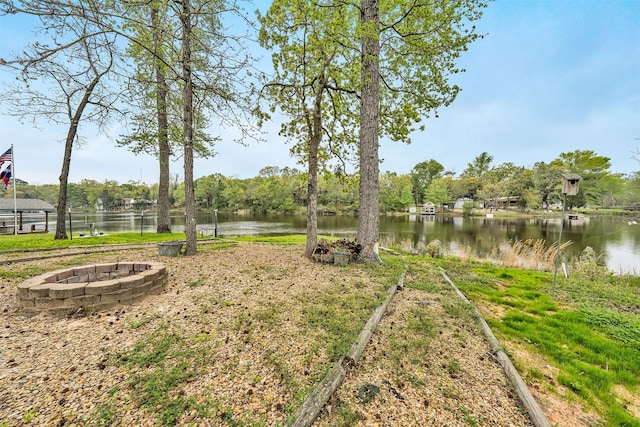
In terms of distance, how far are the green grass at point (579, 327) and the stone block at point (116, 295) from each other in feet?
16.7

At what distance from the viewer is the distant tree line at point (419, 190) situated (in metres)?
44.3

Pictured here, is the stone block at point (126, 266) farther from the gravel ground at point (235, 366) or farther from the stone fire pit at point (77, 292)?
the gravel ground at point (235, 366)

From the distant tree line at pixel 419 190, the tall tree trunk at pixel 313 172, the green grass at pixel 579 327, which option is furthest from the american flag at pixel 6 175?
the distant tree line at pixel 419 190

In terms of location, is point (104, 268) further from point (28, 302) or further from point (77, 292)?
point (77, 292)

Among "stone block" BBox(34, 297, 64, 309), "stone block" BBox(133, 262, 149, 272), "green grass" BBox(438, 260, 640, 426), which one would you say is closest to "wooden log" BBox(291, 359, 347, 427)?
"green grass" BBox(438, 260, 640, 426)

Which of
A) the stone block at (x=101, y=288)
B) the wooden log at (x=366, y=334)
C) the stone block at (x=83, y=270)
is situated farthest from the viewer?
the stone block at (x=83, y=270)

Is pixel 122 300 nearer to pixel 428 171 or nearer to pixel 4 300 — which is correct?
pixel 4 300

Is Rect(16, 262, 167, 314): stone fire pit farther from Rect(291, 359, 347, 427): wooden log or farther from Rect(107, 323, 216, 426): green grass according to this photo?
Rect(291, 359, 347, 427): wooden log

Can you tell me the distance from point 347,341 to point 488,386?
1307 millimetres

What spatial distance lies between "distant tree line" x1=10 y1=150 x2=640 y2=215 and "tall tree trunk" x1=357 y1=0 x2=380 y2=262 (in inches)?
1152

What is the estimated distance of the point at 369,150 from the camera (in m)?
6.28

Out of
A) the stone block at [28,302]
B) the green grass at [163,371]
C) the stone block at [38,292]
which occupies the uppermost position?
the stone block at [38,292]

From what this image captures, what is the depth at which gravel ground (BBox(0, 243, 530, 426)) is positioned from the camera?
68.5 inches

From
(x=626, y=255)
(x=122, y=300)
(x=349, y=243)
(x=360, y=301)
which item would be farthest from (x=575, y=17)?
(x=122, y=300)
